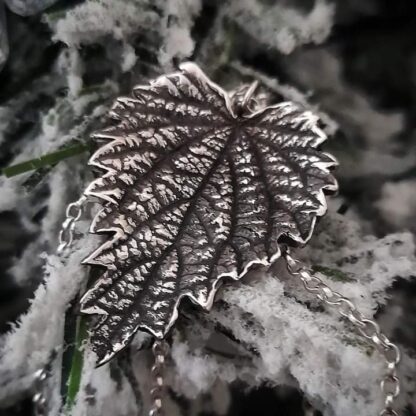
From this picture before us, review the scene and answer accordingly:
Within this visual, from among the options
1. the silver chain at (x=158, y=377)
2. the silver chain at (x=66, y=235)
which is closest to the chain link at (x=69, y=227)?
the silver chain at (x=66, y=235)

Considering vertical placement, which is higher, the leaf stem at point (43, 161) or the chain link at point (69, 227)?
the leaf stem at point (43, 161)

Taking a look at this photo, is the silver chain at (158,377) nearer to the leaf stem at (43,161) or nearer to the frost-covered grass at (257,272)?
the frost-covered grass at (257,272)

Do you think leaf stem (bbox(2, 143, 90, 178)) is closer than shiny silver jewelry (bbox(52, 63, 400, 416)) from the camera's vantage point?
No

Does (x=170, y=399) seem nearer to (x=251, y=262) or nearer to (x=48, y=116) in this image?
(x=251, y=262)

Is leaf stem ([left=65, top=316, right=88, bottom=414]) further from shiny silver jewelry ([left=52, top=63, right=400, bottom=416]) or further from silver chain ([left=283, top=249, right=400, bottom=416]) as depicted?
silver chain ([left=283, top=249, right=400, bottom=416])

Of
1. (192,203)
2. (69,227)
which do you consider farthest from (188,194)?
(69,227)

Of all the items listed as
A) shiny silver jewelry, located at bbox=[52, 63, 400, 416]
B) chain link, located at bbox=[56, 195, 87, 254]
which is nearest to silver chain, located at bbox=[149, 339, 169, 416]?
shiny silver jewelry, located at bbox=[52, 63, 400, 416]

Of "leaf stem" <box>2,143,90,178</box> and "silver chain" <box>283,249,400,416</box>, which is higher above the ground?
"leaf stem" <box>2,143,90,178</box>

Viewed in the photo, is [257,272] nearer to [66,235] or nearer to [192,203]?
[192,203]
